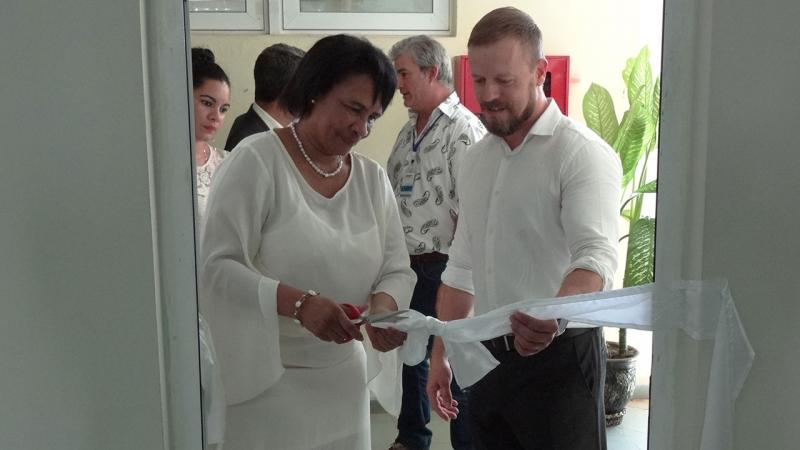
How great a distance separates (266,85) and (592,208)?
45cm

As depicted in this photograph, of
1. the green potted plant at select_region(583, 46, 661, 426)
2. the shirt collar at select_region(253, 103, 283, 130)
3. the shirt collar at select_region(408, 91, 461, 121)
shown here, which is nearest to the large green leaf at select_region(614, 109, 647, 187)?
the green potted plant at select_region(583, 46, 661, 426)

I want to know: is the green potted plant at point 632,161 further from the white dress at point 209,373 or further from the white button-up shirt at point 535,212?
the white dress at point 209,373

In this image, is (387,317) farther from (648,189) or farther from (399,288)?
(648,189)

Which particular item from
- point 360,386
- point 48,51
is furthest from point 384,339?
point 48,51

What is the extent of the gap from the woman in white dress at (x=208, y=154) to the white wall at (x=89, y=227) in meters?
0.04

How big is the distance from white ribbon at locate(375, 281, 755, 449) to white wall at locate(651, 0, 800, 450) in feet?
0.04

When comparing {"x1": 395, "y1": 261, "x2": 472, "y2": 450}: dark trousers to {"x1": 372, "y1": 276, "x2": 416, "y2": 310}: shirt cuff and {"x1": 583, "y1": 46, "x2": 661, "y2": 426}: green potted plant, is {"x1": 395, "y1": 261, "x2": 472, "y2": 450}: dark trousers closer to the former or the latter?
{"x1": 372, "y1": 276, "x2": 416, "y2": 310}: shirt cuff

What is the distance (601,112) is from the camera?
2.93 ft

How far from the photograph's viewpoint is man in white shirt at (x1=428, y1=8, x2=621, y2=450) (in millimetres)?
930

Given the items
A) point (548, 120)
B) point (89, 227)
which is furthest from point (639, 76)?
point (89, 227)

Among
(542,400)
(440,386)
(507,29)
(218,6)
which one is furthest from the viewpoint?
(542,400)

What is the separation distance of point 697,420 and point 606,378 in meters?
0.17

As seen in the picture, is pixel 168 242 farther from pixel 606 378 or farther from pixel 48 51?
pixel 606 378

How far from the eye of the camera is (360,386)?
1021mm
